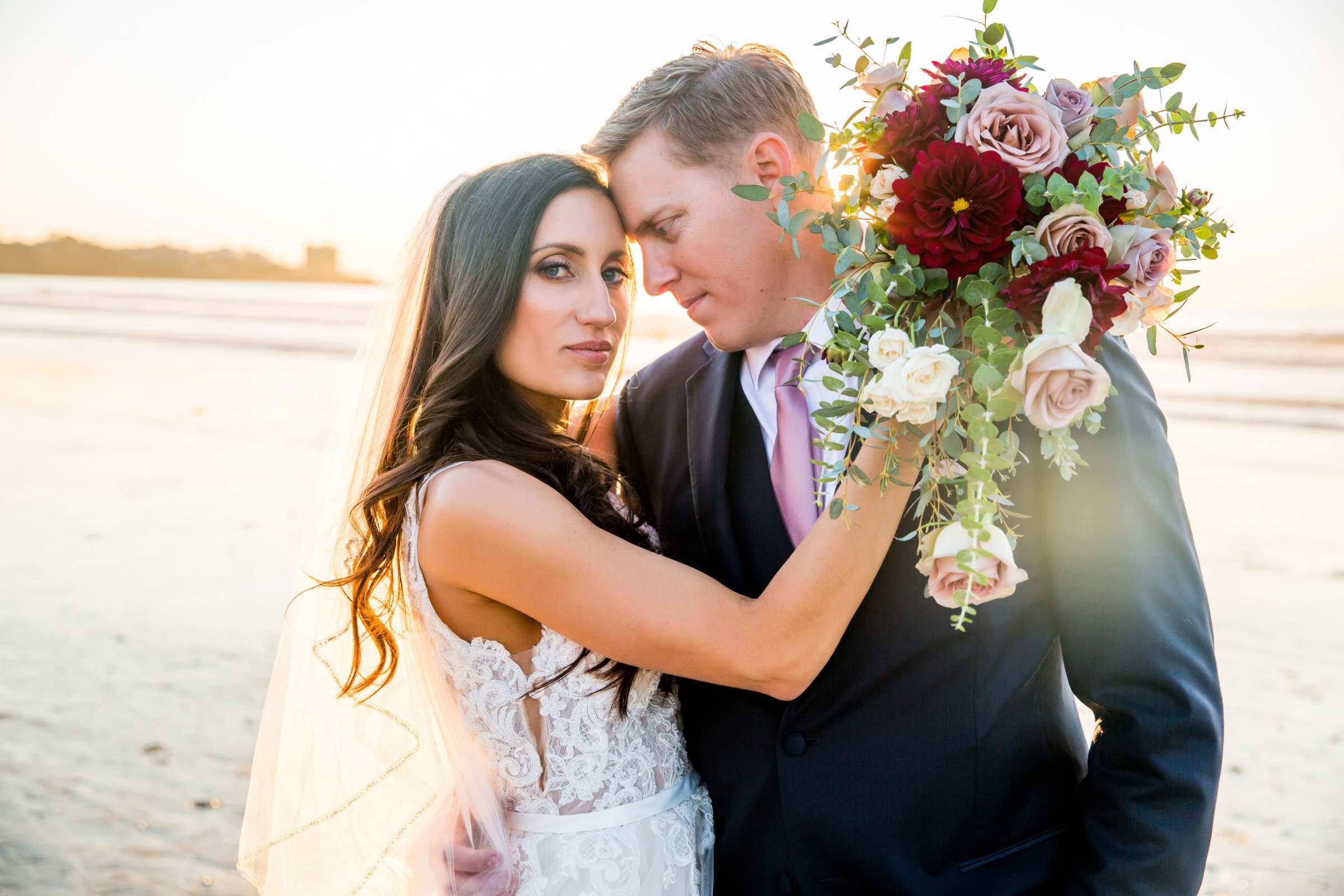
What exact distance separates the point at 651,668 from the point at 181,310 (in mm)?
25524

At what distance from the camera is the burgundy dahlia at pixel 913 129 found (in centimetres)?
179

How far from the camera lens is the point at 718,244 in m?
2.87

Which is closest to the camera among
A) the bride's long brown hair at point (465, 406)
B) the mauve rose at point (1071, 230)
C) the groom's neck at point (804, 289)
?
the mauve rose at point (1071, 230)

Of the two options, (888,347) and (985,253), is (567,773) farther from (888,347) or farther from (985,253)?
(985,253)

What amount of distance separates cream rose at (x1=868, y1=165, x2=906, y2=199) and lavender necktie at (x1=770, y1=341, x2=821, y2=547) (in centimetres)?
67

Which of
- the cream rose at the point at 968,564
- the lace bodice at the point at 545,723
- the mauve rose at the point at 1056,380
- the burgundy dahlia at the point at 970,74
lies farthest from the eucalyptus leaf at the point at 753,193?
the lace bodice at the point at 545,723

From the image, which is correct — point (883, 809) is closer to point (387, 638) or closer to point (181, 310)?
point (387, 638)

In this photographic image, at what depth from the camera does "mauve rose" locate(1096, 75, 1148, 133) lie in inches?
72.1

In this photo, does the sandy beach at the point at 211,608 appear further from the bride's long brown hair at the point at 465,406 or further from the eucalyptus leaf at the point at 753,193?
the eucalyptus leaf at the point at 753,193

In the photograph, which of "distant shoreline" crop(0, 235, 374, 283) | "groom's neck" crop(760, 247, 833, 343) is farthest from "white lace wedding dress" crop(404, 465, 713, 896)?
"distant shoreline" crop(0, 235, 374, 283)

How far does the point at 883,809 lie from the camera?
2.30 metres

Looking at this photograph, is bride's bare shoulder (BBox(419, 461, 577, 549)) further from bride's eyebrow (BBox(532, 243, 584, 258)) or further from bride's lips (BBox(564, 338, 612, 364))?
bride's eyebrow (BBox(532, 243, 584, 258))

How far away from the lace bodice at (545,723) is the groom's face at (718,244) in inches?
36.6

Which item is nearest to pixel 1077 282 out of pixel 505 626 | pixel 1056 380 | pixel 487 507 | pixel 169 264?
pixel 1056 380
